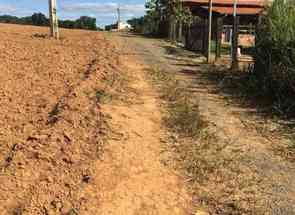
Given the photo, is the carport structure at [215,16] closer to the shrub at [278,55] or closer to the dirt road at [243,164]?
the shrub at [278,55]

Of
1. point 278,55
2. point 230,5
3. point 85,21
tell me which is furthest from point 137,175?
point 85,21

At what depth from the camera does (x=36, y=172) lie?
5898mm

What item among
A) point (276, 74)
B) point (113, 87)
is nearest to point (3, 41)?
point (113, 87)

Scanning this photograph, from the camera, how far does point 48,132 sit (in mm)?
7023

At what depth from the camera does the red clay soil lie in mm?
5418

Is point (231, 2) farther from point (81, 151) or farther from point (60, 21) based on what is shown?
point (60, 21)

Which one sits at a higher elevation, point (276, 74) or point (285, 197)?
point (276, 74)

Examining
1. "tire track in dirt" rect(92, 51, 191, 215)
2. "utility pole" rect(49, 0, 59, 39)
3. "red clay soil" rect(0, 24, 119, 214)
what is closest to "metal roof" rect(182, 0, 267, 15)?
"utility pole" rect(49, 0, 59, 39)

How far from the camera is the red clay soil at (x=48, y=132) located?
5.42 meters

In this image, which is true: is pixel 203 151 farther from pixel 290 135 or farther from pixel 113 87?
pixel 113 87

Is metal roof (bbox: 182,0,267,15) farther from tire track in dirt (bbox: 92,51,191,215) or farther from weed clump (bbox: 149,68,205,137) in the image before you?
tire track in dirt (bbox: 92,51,191,215)

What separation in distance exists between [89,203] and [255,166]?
7.39ft

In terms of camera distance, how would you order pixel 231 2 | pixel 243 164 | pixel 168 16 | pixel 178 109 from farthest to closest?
pixel 168 16 < pixel 231 2 < pixel 178 109 < pixel 243 164

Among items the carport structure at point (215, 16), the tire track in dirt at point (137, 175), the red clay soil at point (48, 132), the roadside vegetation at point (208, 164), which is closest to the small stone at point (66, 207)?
the red clay soil at point (48, 132)
